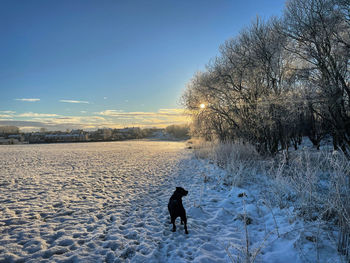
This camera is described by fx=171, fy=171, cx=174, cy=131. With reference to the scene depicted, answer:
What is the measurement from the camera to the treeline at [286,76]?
27.7 feet

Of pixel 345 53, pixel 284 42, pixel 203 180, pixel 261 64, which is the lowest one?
pixel 203 180

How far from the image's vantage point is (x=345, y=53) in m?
8.02

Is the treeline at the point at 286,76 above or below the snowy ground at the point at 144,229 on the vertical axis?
above

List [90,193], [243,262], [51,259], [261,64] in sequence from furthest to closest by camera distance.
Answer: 1. [261,64]
2. [90,193]
3. [51,259]
4. [243,262]

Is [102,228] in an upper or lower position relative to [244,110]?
lower

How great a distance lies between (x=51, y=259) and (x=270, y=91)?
13.0 metres

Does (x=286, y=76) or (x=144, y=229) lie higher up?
(x=286, y=76)

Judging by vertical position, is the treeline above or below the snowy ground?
above

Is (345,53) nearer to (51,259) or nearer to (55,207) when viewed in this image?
(51,259)

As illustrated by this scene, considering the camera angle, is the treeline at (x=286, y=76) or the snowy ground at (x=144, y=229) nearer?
the snowy ground at (x=144, y=229)

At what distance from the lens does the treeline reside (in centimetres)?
843

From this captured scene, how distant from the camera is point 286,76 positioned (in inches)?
433

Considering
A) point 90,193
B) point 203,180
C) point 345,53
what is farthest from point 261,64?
point 90,193

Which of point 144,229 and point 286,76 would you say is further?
point 286,76
